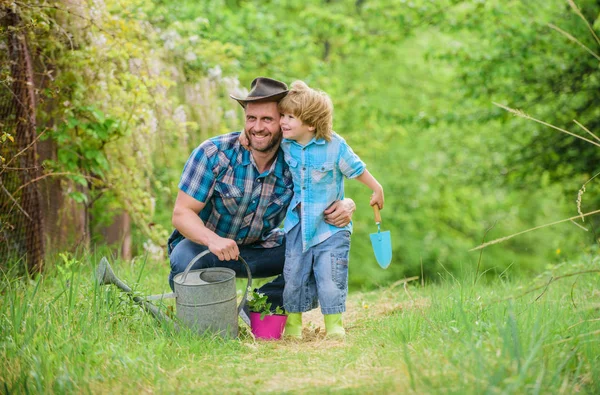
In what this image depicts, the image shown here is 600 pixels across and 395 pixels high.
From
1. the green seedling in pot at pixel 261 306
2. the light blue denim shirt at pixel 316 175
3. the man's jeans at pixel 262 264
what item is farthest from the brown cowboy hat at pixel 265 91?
the green seedling in pot at pixel 261 306

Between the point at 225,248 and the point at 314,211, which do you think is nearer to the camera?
the point at 225,248

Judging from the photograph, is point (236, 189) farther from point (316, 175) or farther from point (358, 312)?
point (358, 312)

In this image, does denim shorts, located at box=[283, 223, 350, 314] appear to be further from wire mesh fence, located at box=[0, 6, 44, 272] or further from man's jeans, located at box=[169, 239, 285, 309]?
wire mesh fence, located at box=[0, 6, 44, 272]

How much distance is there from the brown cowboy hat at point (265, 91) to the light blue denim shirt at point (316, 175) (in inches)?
10.5

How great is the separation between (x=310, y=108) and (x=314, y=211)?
0.58 metres

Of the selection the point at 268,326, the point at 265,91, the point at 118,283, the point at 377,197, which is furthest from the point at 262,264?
the point at 265,91

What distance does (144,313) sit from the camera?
3340 mm

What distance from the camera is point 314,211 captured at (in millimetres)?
3572

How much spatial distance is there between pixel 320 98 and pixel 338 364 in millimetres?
1482

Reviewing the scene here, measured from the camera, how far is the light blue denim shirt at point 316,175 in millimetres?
3574

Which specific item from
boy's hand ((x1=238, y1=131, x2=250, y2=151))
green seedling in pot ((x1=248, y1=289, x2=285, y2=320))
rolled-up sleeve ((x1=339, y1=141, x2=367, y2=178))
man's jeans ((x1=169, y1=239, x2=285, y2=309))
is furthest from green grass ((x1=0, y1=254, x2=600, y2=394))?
boy's hand ((x1=238, y1=131, x2=250, y2=151))

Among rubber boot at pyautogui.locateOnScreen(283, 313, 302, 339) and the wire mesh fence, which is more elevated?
the wire mesh fence

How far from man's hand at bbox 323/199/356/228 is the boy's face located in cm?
41

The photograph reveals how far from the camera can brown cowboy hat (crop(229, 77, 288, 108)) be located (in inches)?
138
